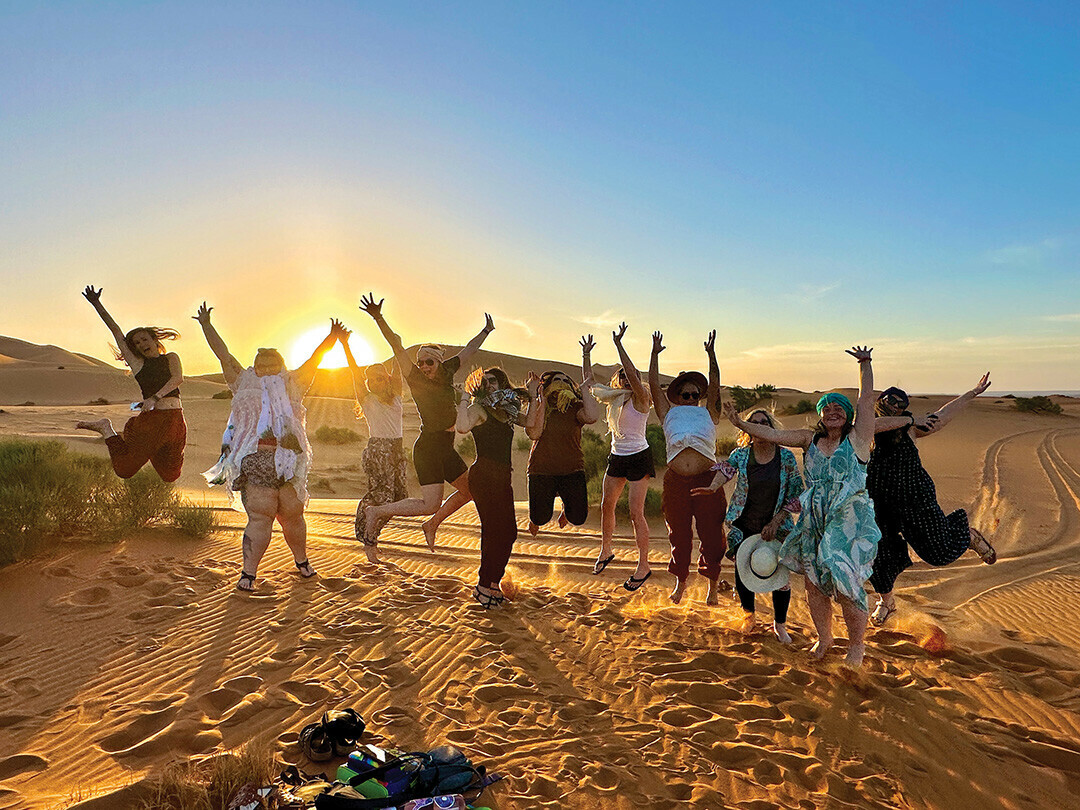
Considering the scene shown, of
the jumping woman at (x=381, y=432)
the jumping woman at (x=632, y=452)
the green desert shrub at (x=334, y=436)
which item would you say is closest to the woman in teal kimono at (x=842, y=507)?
the jumping woman at (x=632, y=452)

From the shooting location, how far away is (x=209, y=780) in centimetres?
354

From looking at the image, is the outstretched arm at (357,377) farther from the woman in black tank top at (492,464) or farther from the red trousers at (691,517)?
the red trousers at (691,517)

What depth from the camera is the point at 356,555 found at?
32.3ft

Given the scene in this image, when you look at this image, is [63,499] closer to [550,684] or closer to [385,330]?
[385,330]

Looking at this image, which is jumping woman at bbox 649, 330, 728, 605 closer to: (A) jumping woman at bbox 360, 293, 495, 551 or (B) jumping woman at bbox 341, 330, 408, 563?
(A) jumping woman at bbox 360, 293, 495, 551

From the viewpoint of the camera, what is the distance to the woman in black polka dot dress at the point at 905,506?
18.7 ft

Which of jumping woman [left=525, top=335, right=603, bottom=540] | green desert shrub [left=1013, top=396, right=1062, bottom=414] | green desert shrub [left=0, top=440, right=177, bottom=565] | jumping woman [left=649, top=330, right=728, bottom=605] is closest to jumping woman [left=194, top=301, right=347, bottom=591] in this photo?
jumping woman [left=525, top=335, right=603, bottom=540]

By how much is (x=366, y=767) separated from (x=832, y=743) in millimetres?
2957

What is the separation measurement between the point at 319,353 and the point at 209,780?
4458mm

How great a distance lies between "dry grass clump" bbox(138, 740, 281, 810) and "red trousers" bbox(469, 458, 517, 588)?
316 cm

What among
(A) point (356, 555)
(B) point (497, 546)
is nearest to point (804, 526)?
(B) point (497, 546)

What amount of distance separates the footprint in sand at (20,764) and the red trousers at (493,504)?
147 inches

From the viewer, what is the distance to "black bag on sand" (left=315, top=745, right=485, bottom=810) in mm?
3266

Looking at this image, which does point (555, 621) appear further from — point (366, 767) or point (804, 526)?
point (366, 767)
